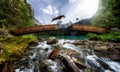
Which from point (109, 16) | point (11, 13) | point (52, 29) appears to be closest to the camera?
point (52, 29)

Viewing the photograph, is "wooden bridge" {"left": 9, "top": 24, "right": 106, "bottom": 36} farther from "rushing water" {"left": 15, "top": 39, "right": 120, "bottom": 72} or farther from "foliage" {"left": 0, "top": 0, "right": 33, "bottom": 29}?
"foliage" {"left": 0, "top": 0, "right": 33, "bottom": 29}

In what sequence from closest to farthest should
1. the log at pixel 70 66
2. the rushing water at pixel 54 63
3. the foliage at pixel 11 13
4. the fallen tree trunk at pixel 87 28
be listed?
the fallen tree trunk at pixel 87 28
the log at pixel 70 66
the rushing water at pixel 54 63
the foliage at pixel 11 13

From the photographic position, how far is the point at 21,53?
536 inches

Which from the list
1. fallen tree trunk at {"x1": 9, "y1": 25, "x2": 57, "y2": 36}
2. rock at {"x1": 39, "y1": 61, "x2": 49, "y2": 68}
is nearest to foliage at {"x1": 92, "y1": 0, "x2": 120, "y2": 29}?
rock at {"x1": 39, "y1": 61, "x2": 49, "y2": 68}

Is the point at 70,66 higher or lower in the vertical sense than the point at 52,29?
lower

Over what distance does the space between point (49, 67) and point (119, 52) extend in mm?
6358

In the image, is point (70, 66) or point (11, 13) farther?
point (11, 13)

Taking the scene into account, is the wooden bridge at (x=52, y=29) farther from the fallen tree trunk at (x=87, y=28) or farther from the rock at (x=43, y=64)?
the rock at (x=43, y=64)

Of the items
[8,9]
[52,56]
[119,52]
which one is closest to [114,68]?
[119,52]

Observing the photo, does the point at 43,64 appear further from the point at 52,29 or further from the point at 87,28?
the point at 87,28

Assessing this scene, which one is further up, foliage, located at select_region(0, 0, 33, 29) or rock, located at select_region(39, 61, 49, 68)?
foliage, located at select_region(0, 0, 33, 29)

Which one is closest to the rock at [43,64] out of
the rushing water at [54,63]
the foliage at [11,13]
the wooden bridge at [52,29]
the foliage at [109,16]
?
the rushing water at [54,63]

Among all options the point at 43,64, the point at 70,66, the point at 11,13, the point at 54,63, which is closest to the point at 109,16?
the point at 54,63

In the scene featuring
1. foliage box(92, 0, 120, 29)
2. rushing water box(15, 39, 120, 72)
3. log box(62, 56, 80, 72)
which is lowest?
rushing water box(15, 39, 120, 72)
